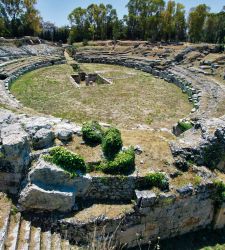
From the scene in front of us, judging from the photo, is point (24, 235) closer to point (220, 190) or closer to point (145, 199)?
point (145, 199)

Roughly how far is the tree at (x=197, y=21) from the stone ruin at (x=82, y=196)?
154ft

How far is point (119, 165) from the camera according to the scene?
1164 cm

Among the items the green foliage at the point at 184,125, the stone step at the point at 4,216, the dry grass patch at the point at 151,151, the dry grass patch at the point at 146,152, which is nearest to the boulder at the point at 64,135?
the dry grass patch at the point at 146,152

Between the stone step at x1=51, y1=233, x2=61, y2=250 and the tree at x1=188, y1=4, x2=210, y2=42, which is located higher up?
the tree at x1=188, y1=4, x2=210, y2=42

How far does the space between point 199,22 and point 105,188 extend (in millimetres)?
51340

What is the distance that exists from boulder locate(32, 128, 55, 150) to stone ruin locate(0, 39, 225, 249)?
1.6 inches

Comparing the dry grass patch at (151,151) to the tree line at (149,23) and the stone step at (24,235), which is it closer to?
the stone step at (24,235)

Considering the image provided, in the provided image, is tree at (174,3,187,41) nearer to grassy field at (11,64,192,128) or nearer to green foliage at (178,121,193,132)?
grassy field at (11,64,192,128)

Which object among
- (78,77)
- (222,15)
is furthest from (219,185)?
(222,15)

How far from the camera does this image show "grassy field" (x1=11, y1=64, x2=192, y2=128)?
23102mm

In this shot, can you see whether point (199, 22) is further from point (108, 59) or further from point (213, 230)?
point (213, 230)

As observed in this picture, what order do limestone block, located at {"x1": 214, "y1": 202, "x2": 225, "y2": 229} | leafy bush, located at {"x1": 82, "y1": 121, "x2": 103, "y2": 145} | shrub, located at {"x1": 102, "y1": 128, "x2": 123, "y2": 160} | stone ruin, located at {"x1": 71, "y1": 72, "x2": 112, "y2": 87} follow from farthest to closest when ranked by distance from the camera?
stone ruin, located at {"x1": 71, "y1": 72, "x2": 112, "y2": 87} → leafy bush, located at {"x1": 82, "y1": 121, "x2": 103, "y2": 145} → shrub, located at {"x1": 102, "y1": 128, "x2": 123, "y2": 160} → limestone block, located at {"x1": 214, "y1": 202, "x2": 225, "y2": 229}

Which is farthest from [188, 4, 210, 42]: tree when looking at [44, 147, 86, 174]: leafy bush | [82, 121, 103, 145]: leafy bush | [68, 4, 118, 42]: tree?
[44, 147, 86, 174]: leafy bush

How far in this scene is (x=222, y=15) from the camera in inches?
2279
